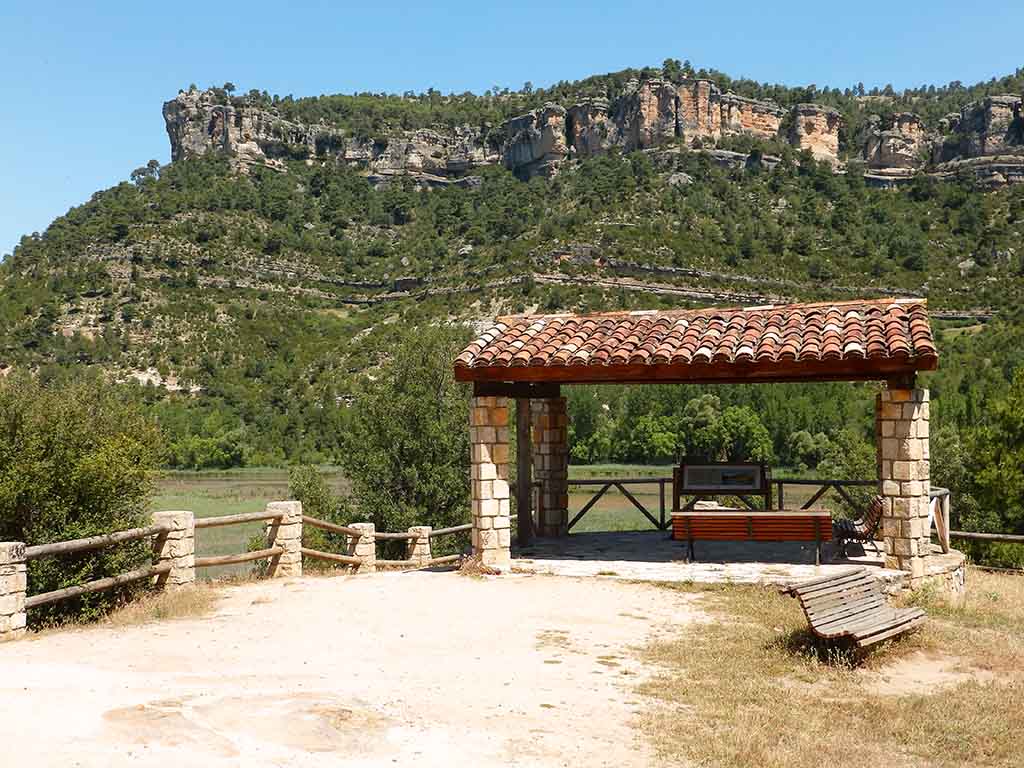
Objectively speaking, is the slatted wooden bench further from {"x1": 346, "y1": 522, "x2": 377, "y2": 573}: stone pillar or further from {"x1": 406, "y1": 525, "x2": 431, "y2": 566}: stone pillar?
{"x1": 406, "y1": 525, "x2": 431, "y2": 566}: stone pillar

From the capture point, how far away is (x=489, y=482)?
38.0 ft

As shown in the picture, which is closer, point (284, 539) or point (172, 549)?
point (172, 549)

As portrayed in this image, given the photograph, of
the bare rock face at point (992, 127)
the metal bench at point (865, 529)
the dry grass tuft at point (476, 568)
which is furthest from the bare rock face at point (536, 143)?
the dry grass tuft at point (476, 568)

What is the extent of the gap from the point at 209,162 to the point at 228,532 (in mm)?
67979

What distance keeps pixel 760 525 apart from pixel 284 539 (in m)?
5.88

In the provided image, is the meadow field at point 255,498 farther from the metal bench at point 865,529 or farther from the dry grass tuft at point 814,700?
the dry grass tuft at point 814,700

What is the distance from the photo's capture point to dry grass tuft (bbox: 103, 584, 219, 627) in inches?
353

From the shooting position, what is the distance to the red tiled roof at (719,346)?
10141mm

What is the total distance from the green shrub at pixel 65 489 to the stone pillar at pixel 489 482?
3.81 metres

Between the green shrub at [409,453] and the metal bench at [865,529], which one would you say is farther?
the green shrub at [409,453]

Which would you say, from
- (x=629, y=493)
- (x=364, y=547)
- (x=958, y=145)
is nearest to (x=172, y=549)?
(x=364, y=547)

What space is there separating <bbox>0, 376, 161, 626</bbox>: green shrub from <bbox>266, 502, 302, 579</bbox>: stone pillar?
1806 millimetres

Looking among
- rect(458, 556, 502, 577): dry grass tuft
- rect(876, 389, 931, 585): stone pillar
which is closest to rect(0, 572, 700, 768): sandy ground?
rect(458, 556, 502, 577): dry grass tuft

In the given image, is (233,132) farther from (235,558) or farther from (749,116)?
(235,558)
